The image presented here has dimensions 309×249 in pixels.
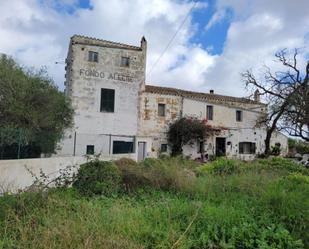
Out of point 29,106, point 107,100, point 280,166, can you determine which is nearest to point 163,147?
point 107,100

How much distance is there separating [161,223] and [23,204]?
6.53ft

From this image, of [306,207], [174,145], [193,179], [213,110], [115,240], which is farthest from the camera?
[213,110]

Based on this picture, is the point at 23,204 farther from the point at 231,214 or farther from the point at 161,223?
the point at 231,214

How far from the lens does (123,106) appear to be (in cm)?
3102

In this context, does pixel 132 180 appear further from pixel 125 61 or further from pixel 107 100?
pixel 125 61

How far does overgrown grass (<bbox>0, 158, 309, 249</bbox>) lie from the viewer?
466 centimetres

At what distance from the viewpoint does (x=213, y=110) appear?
36.0 metres

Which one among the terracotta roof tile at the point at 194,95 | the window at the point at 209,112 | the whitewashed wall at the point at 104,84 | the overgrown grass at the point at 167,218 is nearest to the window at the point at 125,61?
the whitewashed wall at the point at 104,84

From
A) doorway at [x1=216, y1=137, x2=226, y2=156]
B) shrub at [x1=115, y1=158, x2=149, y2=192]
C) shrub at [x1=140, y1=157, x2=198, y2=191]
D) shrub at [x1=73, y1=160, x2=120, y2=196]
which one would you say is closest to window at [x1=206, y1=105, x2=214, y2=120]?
doorway at [x1=216, y1=137, x2=226, y2=156]

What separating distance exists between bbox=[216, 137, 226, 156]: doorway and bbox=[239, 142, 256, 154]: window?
6.80ft

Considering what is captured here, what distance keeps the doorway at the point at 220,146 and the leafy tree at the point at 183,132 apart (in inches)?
109

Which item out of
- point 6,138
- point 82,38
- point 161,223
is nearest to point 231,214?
point 161,223

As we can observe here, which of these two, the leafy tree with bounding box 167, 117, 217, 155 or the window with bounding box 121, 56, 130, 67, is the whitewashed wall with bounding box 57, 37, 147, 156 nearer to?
the window with bounding box 121, 56, 130, 67

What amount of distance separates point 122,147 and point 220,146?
1136 centimetres
